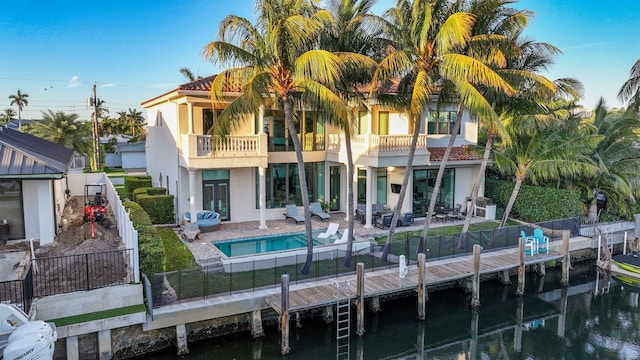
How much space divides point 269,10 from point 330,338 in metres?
10.2

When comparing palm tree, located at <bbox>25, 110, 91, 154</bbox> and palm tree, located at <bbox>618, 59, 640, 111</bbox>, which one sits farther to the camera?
palm tree, located at <bbox>25, 110, 91, 154</bbox>

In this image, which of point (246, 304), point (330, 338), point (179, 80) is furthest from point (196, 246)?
point (179, 80)

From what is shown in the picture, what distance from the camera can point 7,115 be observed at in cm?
8588

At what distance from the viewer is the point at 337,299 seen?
12.9 metres

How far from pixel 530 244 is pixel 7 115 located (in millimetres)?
98258

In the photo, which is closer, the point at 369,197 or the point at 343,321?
the point at 343,321

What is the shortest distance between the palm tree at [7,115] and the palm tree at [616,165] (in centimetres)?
9437

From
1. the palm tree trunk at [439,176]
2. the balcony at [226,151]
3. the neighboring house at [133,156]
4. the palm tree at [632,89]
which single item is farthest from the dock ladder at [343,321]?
the neighboring house at [133,156]

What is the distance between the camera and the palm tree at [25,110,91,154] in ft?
136

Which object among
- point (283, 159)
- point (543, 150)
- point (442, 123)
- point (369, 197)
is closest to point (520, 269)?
point (543, 150)

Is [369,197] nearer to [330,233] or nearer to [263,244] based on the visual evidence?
[330,233]

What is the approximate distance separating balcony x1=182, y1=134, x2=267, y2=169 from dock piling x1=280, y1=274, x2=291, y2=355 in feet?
28.7

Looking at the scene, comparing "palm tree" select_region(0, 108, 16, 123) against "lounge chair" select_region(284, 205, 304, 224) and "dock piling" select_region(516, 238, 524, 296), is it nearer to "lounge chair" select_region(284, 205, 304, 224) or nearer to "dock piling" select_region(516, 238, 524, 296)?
"lounge chair" select_region(284, 205, 304, 224)

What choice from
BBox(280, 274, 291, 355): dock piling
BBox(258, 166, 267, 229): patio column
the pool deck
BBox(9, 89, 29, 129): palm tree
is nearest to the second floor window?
the pool deck
